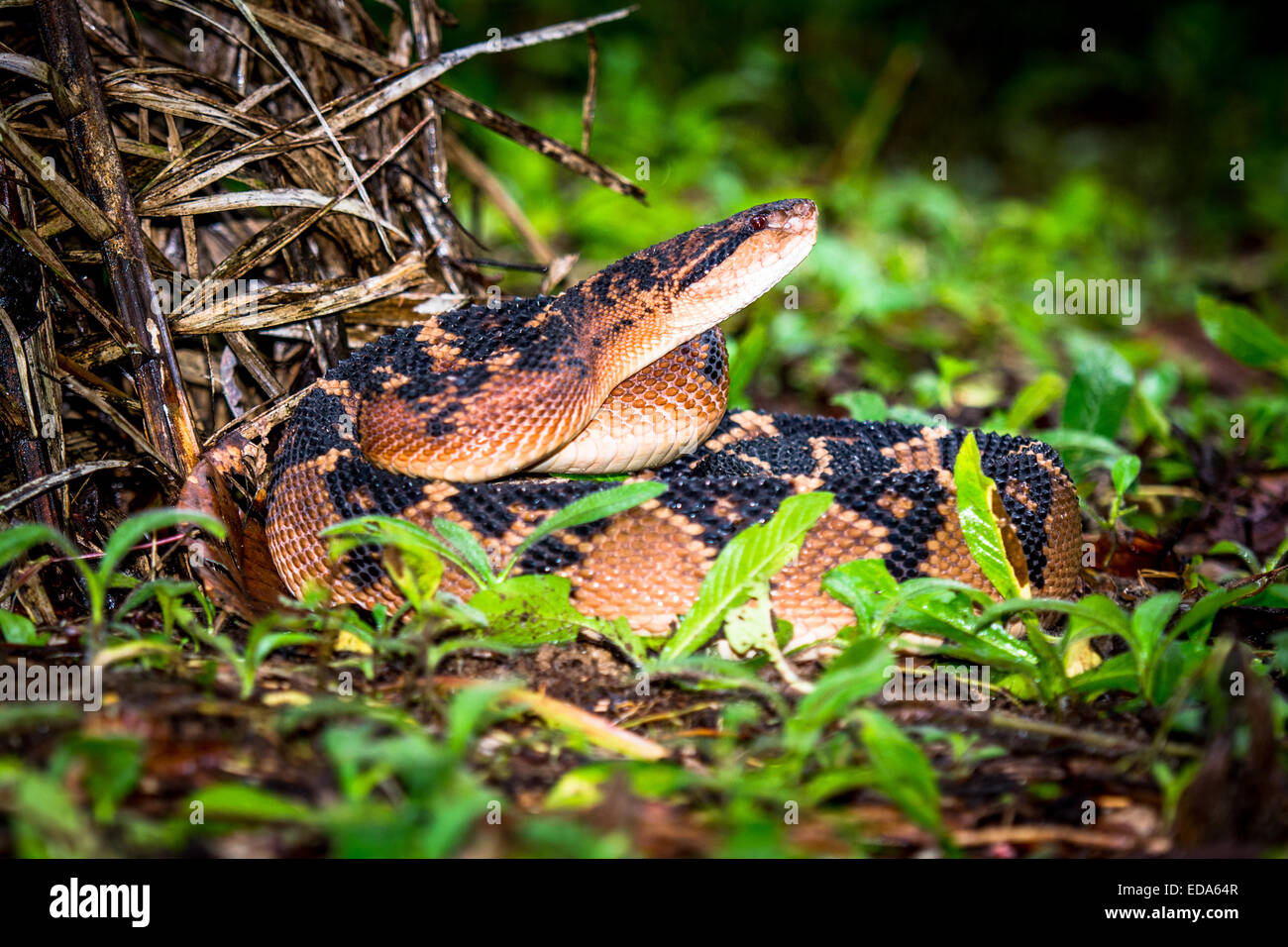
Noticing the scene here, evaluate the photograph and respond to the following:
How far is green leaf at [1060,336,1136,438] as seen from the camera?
5441 millimetres

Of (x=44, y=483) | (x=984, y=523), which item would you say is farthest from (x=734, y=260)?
(x=44, y=483)

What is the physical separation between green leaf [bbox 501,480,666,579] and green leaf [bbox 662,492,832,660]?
0.32 m

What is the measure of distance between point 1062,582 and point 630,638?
1.90 meters

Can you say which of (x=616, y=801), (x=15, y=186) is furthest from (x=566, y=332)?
(x=616, y=801)

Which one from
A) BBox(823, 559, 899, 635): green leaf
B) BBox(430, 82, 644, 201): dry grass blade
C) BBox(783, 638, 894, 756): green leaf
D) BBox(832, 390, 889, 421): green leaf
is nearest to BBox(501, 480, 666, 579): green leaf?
BBox(823, 559, 899, 635): green leaf

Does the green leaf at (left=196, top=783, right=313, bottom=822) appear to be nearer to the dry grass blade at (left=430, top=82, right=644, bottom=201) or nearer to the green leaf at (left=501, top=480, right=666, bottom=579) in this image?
the green leaf at (left=501, top=480, right=666, bottom=579)

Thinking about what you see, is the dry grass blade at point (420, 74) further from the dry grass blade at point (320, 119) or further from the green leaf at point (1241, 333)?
the green leaf at point (1241, 333)

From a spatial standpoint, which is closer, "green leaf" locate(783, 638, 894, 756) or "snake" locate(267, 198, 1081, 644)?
"green leaf" locate(783, 638, 894, 756)

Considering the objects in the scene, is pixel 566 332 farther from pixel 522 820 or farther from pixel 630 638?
pixel 522 820

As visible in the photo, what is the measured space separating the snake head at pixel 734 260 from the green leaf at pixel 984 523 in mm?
1293

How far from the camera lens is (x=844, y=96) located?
523 inches

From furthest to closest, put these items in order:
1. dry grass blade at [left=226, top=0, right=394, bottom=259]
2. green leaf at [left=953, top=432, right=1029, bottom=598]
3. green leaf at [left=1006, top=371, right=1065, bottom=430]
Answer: green leaf at [left=1006, top=371, right=1065, bottom=430] → dry grass blade at [left=226, top=0, right=394, bottom=259] → green leaf at [left=953, top=432, right=1029, bottom=598]

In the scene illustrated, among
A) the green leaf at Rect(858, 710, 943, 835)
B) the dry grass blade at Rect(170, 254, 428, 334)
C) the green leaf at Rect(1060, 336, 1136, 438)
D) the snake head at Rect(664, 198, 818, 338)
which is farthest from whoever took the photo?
the green leaf at Rect(1060, 336, 1136, 438)

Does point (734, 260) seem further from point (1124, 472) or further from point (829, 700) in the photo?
point (829, 700)
